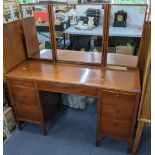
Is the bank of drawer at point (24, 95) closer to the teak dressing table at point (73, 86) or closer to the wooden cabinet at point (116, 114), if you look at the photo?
the teak dressing table at point (73, 86)

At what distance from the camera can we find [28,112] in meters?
1.85

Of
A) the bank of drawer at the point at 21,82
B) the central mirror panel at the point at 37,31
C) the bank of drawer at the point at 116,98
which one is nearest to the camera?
the bank of drawer at the point at 116,98

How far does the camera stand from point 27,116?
6.18 feet

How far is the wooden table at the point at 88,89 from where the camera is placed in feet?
4.78

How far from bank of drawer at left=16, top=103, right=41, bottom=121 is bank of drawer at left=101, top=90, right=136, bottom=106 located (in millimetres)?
740

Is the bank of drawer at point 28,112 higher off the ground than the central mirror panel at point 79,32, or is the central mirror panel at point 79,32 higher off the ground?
the central mirror panel at point 79,32

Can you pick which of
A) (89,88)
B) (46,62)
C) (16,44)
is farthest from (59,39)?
(89,88)

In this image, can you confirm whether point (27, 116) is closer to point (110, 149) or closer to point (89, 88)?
point (89, 88)

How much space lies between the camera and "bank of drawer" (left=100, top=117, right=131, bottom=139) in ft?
5.17

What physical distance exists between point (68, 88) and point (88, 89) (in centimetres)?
19

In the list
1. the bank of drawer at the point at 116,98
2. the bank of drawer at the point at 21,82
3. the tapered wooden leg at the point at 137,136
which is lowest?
the tapered wooden leg at the point at 137,136

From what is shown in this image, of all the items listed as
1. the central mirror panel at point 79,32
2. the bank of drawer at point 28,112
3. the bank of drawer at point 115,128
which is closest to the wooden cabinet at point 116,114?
the bank of drawer at point 115,128

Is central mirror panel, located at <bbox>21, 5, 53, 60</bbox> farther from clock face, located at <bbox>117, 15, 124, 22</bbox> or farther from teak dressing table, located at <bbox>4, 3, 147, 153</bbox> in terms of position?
clock face, located at <bbox>117, 15, 124, 22</bbox>

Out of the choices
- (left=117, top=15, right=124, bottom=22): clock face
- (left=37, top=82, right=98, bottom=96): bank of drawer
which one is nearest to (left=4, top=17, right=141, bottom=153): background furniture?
(left=37, top=82, right=98, bottom=96): bank of drawer
